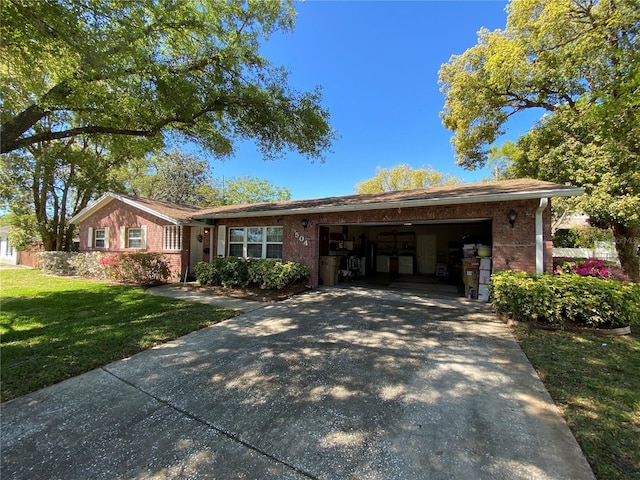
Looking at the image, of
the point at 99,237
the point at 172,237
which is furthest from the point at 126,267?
the point at 99,237

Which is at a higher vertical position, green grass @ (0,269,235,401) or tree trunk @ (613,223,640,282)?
tree trunk @ (613,223,640,282)

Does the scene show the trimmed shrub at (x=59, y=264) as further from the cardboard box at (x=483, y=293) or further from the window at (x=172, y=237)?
the cardboard box at (x=483, y=293)

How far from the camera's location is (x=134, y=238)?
523 inches

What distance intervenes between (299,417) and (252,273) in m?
6.71

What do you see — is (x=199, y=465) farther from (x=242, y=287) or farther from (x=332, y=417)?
(x=242, y=287)

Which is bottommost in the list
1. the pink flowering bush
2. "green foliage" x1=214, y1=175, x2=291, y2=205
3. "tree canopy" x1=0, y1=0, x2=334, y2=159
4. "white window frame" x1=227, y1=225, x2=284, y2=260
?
the pink flowering bush

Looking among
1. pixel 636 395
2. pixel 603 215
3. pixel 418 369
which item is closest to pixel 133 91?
pixel 418 369

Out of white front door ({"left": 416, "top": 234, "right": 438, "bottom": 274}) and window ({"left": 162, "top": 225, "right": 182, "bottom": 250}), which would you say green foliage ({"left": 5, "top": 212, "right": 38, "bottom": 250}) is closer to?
window ({"left": 162, "top": 225, "right": 182, "bottom": 250})

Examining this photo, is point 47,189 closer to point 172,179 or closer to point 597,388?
point 172,179

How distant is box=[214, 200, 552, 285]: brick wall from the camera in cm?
650

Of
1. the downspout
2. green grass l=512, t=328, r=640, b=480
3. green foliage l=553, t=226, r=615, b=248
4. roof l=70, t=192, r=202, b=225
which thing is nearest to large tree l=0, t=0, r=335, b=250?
roof l=70, t=192, r=202, b=225

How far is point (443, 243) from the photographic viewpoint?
13.9 metres

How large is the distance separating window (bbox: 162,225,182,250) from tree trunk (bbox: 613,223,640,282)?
1595 cm

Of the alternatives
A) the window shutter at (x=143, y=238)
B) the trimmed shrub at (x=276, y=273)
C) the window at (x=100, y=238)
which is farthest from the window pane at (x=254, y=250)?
the window at (x=100, y=238)
